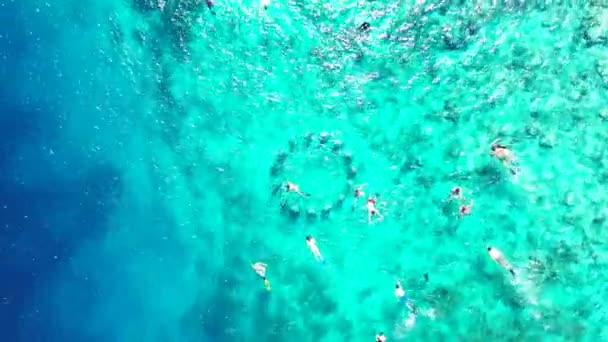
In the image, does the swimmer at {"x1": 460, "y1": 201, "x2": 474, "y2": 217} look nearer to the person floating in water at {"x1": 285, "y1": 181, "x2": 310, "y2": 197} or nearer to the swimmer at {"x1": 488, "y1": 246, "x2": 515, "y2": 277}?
the swimmer at {"x1": 488, "y1": 246, "x2": 515, "y2": 277}

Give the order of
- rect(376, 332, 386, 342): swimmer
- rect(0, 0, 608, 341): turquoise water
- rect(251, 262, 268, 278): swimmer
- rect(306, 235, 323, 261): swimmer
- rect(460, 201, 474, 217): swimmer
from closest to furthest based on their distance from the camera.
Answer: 1. rect(0, 0, 608, 341): turquoise water
2. rect(460, 201, 474, 217): swimmer
3. rect(376, 332, 386, 342): swimmer
4. rect(306, 235, 323, 261): swimmer
5. rect(251, 262, 268, 278): swimmer

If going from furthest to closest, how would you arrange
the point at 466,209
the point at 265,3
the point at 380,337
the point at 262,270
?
the point at 262,270 → the point at 265,3 → the point at 380,337 → the point at 466,209

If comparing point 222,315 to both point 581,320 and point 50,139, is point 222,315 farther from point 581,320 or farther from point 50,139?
point 581,320

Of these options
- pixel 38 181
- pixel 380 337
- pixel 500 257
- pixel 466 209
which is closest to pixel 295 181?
pixel 466 209

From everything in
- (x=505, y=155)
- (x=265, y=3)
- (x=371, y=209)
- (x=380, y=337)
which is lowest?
(x=380, y=337)

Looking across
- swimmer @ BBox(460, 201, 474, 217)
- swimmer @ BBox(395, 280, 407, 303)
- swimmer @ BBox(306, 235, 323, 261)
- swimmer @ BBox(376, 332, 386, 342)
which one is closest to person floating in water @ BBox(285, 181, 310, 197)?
swimmer @ BBox(306, 235, 323, 261)

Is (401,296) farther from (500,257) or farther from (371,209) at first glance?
→ (500,257)

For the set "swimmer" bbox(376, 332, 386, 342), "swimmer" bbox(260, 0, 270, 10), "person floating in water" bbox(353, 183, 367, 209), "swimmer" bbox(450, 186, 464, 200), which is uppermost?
"swimmer" bbox(260, 0, 270, 10)
